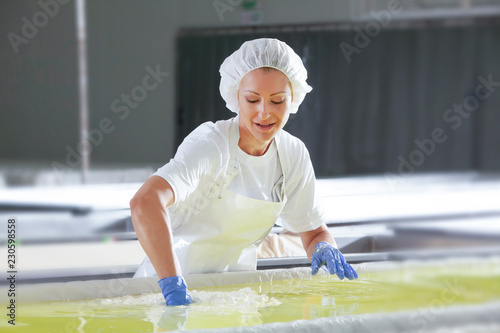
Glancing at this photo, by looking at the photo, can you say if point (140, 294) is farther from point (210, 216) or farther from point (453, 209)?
point (453, 209)

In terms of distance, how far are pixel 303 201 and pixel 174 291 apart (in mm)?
566

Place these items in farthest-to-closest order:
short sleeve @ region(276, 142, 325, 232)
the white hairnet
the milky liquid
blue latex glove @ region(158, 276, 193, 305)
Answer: short sleeve @ region(276, 142, 325, 232)
the white hairnet
blue latex glove @ region(158, 276, 193, 305)
the milky liquid

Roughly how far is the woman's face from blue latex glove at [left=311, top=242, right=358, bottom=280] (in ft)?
1.15

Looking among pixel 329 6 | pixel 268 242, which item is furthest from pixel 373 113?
pixel 268 242

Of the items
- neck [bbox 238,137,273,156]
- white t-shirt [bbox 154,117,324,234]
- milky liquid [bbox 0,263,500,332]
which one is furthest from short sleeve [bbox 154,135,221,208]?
milky liquid [bbox 0,263,500,332]

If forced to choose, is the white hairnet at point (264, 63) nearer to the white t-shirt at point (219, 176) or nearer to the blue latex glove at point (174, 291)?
the white t-shirt at point (219, 176)

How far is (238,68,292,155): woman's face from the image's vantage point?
159cm

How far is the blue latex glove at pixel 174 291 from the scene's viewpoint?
4.60ft

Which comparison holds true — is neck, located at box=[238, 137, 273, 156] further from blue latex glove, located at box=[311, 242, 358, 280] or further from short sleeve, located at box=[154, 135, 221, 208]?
blue latex glove, located at box=[311, 242, 358, 280]

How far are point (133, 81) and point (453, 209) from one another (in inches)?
196

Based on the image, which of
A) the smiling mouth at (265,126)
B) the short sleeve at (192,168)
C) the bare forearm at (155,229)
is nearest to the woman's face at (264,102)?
the smiling mouth at (265,126)

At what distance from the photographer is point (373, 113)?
26.6 feet

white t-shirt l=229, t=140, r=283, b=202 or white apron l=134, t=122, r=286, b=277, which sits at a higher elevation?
white t-shirt l=229, t=140, r=283, b=202

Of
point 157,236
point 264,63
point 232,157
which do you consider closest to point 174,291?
point 157,236
